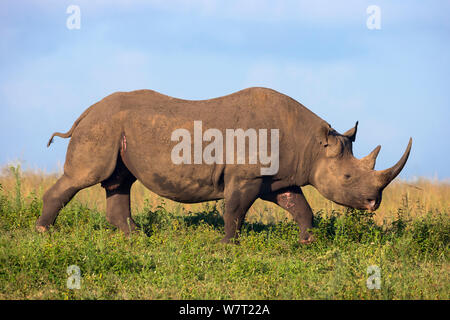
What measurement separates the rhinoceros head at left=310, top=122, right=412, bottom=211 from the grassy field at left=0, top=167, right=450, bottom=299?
0.41 meters

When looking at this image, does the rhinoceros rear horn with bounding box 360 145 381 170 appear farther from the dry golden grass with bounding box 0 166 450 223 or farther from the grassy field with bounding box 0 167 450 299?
the dry golden grass with bounding box 0 166 450 223

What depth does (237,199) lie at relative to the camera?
27.0 feet

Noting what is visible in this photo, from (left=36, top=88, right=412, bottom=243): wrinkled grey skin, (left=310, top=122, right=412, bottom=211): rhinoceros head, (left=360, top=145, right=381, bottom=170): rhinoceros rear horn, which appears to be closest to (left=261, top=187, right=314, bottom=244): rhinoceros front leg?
(left=36, top=88, right=412, bottom=243): wrinkled grey skin

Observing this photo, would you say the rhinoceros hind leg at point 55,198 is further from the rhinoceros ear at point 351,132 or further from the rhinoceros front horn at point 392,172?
the rhinoceros front horn at point 392,172

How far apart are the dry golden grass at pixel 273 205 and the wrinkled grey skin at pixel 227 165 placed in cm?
289

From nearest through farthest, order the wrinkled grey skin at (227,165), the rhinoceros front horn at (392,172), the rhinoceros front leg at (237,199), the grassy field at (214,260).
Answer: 1. the grassy field at (214,260)
2. the rhinoceros front horn at (392,172)
3. the rhinoceros front leg at (237,199)
4. the wrinkled grey skin at (227,165)

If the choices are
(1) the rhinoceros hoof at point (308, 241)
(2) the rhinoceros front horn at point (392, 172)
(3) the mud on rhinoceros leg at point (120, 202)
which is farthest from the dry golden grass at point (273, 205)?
(2) the rhinoceros front horn at point (392, 172)

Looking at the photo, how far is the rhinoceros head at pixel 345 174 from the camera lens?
8.29 meters

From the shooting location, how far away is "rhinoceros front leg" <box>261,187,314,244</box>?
8.74 metres

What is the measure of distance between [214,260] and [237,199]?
1.26m

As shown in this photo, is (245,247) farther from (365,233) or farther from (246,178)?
(365,233)

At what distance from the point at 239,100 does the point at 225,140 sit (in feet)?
2.36

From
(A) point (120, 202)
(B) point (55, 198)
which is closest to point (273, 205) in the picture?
(A) point (120, 202)
